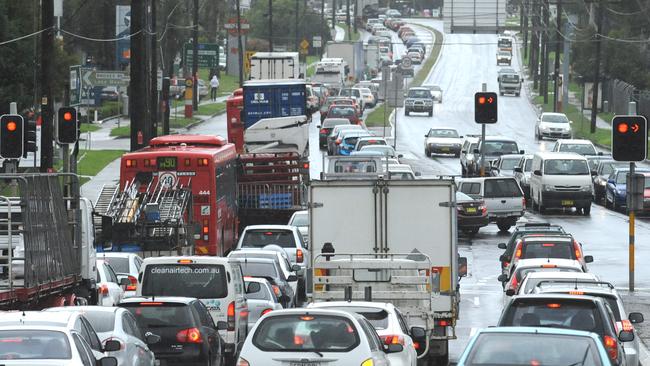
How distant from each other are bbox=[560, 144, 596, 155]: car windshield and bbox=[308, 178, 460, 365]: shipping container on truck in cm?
3933

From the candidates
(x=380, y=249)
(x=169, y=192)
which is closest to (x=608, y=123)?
(x=169, y=192)

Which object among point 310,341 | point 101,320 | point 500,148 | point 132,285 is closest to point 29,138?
point 132,285

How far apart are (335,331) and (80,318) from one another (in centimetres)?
269

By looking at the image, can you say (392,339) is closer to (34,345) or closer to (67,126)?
(34,345)

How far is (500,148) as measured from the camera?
211ft

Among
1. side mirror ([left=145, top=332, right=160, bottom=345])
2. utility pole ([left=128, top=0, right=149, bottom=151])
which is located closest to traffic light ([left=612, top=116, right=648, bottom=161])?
side mirror ([left=145, top=332, right=160, bottom=345])

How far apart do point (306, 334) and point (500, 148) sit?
1891 inches

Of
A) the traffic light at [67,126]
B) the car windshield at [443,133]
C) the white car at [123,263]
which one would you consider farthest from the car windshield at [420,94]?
the white car at [123,263]

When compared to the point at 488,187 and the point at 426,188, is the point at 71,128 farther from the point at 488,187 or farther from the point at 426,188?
the point at 488,187

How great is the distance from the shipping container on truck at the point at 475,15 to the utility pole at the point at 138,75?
138 feet

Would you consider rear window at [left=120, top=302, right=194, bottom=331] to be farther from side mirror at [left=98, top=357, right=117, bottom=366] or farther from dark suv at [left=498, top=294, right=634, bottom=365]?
side mirror at [left=98, top=357, right=117, bottom=366]

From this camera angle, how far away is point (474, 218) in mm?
45844

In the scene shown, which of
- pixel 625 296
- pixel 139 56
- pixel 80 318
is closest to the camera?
pixel 80 318

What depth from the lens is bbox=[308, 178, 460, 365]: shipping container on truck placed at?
2336 centimetres
